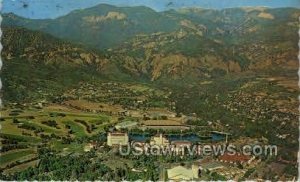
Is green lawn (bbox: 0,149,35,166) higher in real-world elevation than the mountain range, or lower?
lower

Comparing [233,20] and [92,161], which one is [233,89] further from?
[92,161]

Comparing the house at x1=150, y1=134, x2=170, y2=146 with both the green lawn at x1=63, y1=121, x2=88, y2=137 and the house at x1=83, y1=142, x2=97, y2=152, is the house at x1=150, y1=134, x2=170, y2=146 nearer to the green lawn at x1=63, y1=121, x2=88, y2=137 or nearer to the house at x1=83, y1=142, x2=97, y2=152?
the house at x1=83, y1=142, x2=97, y2=152

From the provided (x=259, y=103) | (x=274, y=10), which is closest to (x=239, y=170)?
(x=259, y=103)

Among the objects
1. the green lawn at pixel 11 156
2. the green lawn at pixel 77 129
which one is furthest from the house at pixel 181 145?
the green lawn at pixel 11 156

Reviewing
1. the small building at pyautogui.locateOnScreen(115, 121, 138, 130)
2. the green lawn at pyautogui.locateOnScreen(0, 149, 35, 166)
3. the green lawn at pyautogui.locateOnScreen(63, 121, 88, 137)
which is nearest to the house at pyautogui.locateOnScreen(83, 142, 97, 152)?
the green lawn at pyautogui.locateOnScreen(63, 121, 88, 137)

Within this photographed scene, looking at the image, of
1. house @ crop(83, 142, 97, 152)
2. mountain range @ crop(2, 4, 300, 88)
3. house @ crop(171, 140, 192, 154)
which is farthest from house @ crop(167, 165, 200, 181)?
mountain range @ crop(2, 4, 300, 88)

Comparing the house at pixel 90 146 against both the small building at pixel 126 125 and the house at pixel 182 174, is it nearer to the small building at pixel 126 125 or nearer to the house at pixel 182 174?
the small building at pixel 126 125

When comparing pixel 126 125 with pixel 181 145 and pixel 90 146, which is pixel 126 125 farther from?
pixel 181 145

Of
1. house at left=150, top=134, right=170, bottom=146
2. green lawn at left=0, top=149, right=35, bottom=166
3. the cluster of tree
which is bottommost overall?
green lawn at left=0, top=149, right=35, bottom=166

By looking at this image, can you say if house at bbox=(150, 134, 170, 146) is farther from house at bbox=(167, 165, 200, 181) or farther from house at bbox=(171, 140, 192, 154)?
house at bbox=(167, 165, 200, 181)

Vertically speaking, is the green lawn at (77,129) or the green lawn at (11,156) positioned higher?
the green lawn at (77,129)
